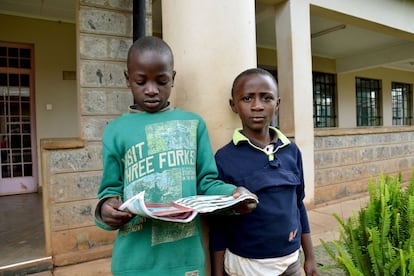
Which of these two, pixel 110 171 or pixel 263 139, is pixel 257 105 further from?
pixel 110 171

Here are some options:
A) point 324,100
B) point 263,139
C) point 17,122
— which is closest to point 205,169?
point 263,139

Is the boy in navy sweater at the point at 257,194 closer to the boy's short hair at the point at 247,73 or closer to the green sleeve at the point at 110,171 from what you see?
the boy's short hair at the point at 247,73

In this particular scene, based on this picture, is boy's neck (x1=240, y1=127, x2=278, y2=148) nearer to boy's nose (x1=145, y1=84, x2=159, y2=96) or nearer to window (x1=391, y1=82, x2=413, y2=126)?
boy's nose (x1=145, y1=84, x2=159, y2=96)

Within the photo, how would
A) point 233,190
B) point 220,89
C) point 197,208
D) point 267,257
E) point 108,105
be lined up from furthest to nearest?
point 108,105
point 220,89
point 267,257
point 233,190
point 197,208

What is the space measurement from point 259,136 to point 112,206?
2.07ft

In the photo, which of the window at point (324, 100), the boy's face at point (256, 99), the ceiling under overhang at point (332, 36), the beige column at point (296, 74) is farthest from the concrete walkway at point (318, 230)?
the window at point (324, 100)

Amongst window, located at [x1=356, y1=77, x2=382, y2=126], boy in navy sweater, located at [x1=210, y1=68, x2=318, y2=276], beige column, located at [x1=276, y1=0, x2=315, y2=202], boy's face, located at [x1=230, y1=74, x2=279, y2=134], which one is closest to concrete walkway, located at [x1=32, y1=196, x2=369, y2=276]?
beige column, located at [x1=276, y1=0, x2=315, y2=202]

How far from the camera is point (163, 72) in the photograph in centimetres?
106

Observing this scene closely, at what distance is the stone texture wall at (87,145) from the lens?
8.98 feet

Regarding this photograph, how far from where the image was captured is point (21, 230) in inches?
139

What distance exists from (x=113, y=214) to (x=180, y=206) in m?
0.19

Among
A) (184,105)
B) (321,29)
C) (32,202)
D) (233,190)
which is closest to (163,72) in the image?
(184,105)

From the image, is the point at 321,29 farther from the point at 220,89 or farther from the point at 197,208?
the point at 197,208

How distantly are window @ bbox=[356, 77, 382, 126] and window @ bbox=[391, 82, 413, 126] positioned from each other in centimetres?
88
